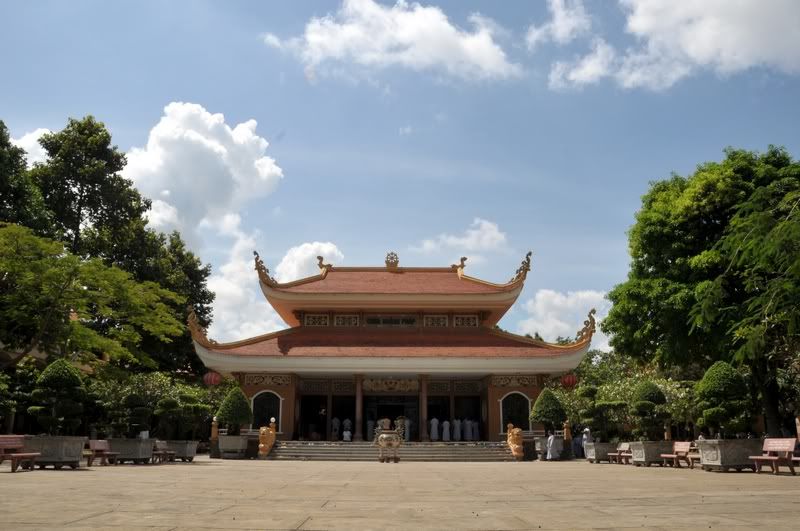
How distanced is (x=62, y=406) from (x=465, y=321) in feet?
58.9

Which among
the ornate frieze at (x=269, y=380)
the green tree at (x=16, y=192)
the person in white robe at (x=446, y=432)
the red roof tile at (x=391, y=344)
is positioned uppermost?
the green tree at (x=16, y=192)

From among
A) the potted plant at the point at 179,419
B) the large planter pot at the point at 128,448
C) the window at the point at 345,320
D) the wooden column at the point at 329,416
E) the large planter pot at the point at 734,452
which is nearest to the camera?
the large planter pot at the point at 734,452

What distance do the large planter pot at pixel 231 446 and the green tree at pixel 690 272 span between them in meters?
13.8

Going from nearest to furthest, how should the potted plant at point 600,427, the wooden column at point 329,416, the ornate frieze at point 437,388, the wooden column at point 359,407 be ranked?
the potted plant at point 600,427 → the wooden column at point 359,407 → the wooden column at point 329,416 → the ornate frieze at point 437,388

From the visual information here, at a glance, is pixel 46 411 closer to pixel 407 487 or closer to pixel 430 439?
pixel 407 487

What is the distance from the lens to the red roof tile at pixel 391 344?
2625 centimetres

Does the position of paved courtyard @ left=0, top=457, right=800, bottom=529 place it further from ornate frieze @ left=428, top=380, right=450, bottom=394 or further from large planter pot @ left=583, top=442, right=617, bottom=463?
ornate frieze @ left=428, top=380, right=450, bottom=394

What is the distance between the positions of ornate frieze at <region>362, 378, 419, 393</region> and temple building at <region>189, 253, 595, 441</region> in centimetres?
4

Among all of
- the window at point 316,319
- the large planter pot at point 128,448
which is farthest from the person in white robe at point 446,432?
the large planter pot at point 128,448

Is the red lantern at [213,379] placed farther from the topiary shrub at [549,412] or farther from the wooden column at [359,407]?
the topiary shrub at [549,412]

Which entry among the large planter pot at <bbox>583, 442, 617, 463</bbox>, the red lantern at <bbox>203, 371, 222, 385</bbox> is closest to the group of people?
the large planter pot at <bbox>583, 442, 617, 463</bbox>

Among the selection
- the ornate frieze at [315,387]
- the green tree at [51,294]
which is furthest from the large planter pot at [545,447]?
the green tree at [51,294]

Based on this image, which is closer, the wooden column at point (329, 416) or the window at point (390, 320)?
the wooden column at point (329, 416)

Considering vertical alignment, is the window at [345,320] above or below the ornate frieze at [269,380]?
above
